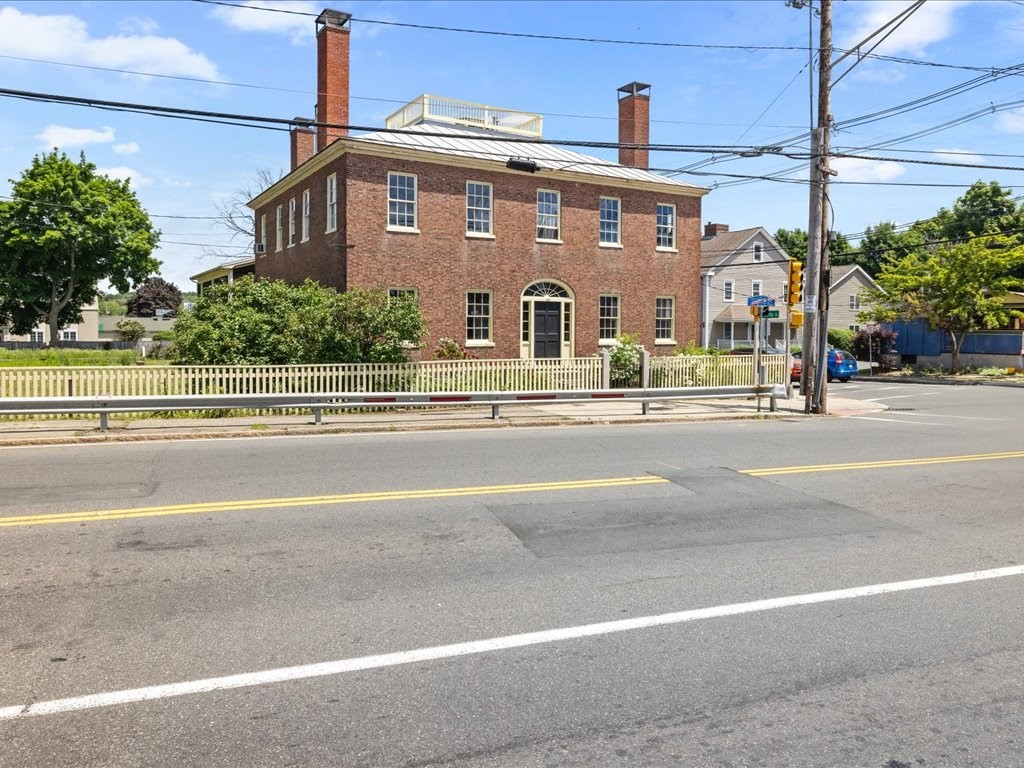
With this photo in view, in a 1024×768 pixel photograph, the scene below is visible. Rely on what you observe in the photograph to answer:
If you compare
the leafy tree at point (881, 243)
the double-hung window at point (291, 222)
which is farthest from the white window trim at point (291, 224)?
the leafy tree at point (881, 243)

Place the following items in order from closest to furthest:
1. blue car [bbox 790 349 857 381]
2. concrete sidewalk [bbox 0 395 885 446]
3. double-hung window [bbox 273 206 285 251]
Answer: concrete sidewalk [bbox 0 395 885 446] < double-hung window [bbox 273 206 285 251] < blue car [bbox 790 349 857 381]

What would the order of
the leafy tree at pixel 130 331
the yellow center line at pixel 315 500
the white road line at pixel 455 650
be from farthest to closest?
the leafy tree at pixel 130 331 → the yellow center line at pixel 315 500 → the white road line at pixel 455 650

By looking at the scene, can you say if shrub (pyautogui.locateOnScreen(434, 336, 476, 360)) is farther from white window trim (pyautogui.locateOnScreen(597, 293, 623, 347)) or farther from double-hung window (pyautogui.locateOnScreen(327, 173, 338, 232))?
white window trim (pyautogui.locateOnScreen(597, 293, 623, 347))

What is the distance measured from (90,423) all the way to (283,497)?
8.62m

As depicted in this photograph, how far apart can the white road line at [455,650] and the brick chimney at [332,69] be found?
23270mm

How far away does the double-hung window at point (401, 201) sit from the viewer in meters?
24.1

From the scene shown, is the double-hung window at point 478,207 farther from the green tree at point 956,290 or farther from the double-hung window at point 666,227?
the green tree at point 956,290

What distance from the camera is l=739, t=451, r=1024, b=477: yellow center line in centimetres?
1036

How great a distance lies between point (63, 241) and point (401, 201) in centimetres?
3693

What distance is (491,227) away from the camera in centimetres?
2575

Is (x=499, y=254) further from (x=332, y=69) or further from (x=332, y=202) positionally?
(x=332, y=69)

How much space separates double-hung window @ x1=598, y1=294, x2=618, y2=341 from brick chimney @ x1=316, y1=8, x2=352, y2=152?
1034cm

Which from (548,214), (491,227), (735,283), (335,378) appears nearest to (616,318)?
(548,214)

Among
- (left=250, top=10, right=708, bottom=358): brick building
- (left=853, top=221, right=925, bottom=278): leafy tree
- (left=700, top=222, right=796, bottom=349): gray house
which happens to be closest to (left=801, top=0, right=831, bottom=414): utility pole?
(left=250, top=10, right=708, bottom=358): brick building
